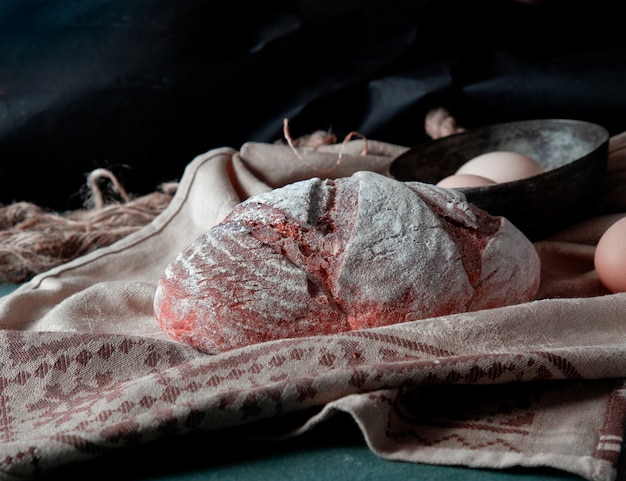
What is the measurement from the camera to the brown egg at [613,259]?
4.59 feet

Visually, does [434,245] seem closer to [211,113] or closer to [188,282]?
[188,282]

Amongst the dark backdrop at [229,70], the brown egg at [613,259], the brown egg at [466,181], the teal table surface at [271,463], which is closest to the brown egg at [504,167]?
the brown egg at [466,181]

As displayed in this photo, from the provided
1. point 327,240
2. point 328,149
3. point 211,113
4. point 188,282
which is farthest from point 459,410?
point 211,113

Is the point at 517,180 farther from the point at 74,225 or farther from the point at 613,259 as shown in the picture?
the point at 74,225

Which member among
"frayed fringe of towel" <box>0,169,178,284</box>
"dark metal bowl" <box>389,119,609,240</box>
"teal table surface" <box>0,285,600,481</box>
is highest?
"frayed fringe of towel" <box>0,169,178,284</box>

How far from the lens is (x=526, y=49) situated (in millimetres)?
2553

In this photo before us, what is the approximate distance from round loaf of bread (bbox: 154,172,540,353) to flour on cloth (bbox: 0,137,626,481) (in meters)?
0.06

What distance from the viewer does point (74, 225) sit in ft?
7.04

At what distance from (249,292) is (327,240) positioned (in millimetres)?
146

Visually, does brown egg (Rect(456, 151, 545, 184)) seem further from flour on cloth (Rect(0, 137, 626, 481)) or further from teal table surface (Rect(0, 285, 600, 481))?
teal table surface (Rect(0, 285, 600, 481))

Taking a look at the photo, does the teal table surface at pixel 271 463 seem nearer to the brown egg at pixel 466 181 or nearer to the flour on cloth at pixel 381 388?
the flour on cloth at pixel 381 388

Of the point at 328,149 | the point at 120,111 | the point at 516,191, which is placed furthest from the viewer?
the point at 120,111

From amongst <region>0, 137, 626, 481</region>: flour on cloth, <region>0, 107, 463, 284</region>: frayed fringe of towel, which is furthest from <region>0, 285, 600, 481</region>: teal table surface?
<region>0, 107, 463, 284</region>: frayed fringe of towel

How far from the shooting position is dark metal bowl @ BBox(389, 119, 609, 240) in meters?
1.58
